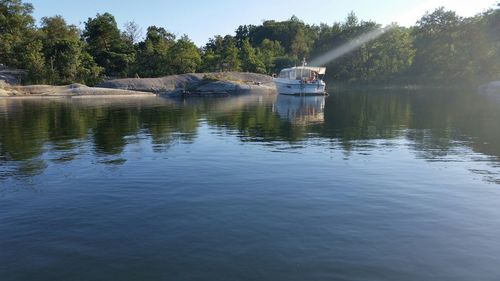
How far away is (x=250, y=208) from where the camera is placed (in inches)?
527

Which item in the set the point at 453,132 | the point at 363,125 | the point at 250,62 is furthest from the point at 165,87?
the point at 453,132

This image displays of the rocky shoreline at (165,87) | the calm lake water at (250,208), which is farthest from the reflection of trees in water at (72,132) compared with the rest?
the rocky shoreline at (165,87)

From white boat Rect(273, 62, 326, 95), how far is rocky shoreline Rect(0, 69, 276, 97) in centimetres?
710

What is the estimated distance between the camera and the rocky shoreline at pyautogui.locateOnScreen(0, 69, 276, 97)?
263 ft

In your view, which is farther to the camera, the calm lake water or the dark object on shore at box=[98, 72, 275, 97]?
the dark object on shore at box=[98, 72, 275, 97]

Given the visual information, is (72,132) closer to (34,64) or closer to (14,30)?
(34,64)

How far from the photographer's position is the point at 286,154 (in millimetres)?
22766

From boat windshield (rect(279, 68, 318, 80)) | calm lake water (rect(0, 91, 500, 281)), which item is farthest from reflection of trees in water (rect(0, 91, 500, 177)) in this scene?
boat windshield (rect(279, 68, 318, 80))

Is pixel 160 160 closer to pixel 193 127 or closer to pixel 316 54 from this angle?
pixel 193 127

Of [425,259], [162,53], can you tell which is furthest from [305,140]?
[162,53]

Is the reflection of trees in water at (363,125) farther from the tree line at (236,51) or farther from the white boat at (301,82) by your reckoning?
the tree line at (236,51)

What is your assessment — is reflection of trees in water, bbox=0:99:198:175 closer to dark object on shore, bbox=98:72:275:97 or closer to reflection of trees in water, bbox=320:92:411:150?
reflection of trees in water, bbox=320:92:411:150

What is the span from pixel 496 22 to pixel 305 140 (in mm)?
101443

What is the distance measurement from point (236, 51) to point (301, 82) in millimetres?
34328
